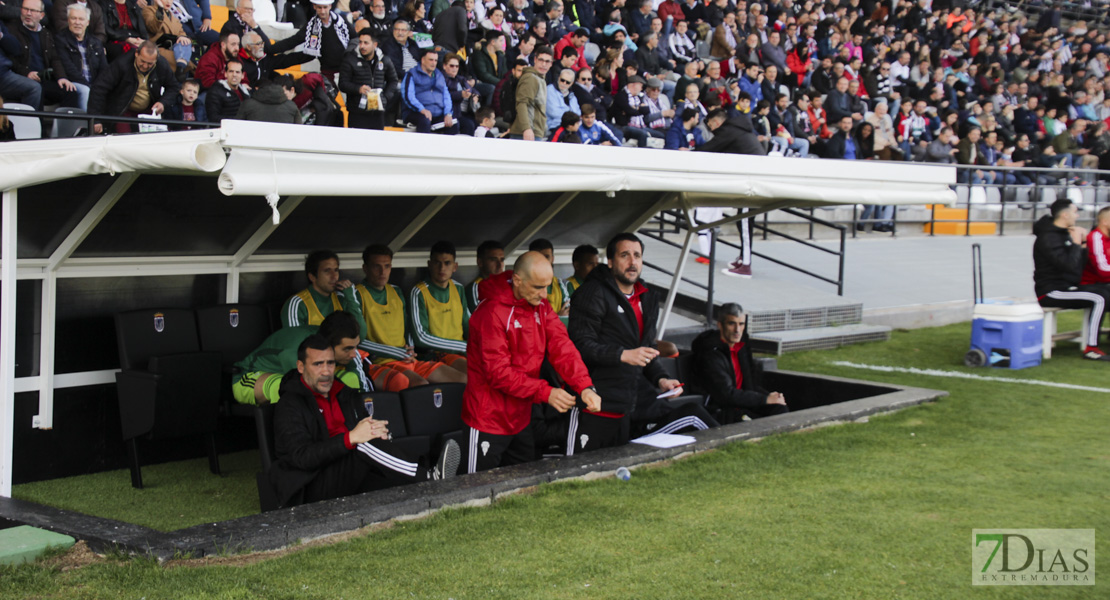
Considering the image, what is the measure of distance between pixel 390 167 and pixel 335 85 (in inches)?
284

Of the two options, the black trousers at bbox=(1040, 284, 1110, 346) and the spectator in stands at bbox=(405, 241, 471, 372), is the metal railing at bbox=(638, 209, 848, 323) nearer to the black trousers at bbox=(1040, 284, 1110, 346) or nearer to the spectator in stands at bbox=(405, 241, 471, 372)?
the black trousers at bbox=(1040, 284, 1110, 346)

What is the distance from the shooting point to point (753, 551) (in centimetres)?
462

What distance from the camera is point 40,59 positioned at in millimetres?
9359

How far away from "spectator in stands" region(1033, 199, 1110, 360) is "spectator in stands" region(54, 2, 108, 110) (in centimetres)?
941

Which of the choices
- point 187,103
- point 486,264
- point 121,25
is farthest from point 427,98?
point 486,264

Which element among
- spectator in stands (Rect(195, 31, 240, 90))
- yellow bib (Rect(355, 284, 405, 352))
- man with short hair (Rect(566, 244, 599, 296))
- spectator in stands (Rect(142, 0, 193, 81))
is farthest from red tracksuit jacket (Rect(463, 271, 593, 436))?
spectator in stands (Rect(142, 0, 193, 81))

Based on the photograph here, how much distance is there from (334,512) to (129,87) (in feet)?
19.5

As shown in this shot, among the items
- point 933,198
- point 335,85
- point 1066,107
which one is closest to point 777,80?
point 1066,107

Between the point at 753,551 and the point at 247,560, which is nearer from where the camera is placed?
the point at 247,560

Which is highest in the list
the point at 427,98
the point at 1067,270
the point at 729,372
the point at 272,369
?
the point at 427,98

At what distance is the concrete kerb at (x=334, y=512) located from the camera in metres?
4.34

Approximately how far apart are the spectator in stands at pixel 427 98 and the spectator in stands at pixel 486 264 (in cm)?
403

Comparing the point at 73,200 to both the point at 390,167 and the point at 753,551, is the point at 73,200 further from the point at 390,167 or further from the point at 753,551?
the point at 753,551

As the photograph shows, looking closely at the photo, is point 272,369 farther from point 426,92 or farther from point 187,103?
point 426,92
